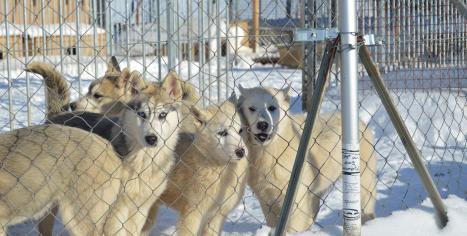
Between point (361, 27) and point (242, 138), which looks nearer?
point (242, 138)

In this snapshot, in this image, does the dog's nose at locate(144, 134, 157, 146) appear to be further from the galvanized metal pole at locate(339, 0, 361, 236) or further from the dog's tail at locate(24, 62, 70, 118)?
the galvanized metal pole at locate(339, 0, 361, 236)

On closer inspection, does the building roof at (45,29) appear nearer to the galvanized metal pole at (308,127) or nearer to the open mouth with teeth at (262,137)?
the open mouth with teeth at (262,137)

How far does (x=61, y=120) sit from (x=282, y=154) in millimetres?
1458

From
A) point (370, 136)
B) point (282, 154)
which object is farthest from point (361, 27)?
point (282, 154)

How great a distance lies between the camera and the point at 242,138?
377 centimetres

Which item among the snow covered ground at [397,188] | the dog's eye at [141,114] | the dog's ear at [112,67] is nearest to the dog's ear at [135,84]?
the snow covered ground at [397,188]

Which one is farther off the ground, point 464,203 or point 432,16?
point 432,16

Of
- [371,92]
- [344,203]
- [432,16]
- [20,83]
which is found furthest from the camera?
[20,83]

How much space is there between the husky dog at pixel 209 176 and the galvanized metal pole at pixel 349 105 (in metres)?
1.22

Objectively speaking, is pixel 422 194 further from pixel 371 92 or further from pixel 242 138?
pixel 371 92

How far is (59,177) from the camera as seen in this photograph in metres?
3.20

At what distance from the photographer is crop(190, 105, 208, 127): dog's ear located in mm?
3867

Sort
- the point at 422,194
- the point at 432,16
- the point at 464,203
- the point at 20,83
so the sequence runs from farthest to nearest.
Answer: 1. the point at 20,83
2. the point at 432,16
3. the point at 422,194
4. the point at 464,203

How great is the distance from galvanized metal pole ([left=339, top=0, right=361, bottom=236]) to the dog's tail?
243cm
